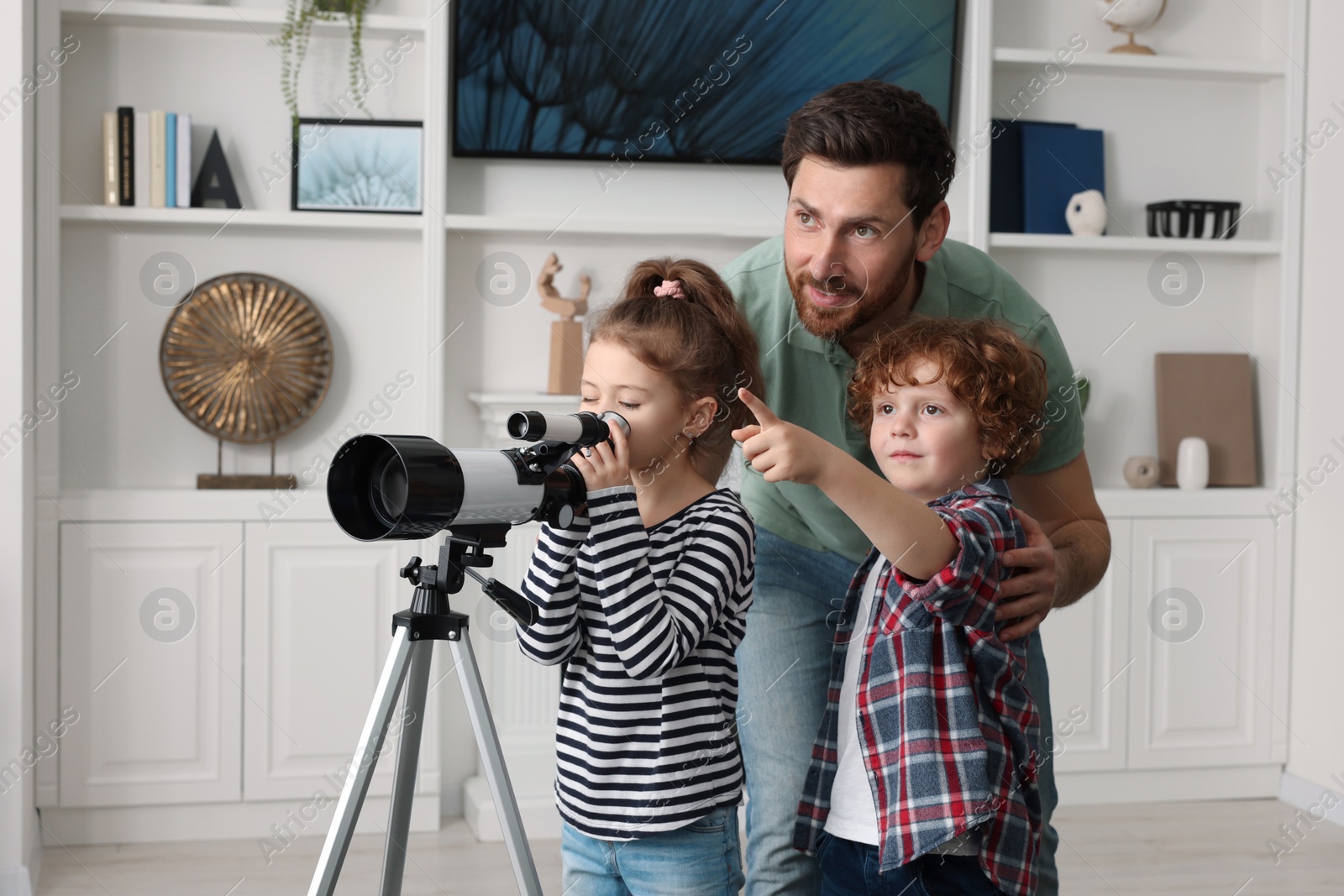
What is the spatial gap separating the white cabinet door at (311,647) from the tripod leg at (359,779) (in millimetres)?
1490

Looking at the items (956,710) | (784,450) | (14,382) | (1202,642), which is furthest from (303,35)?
(1202,642)

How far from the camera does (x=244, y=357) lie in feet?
8.59

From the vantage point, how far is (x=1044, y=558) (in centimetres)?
114

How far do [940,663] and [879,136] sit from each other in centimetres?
63

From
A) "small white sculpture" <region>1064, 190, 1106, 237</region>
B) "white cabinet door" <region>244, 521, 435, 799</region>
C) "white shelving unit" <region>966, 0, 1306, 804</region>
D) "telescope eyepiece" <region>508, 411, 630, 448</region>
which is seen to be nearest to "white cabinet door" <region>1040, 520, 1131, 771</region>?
"white shelving unit" <region>966, 0, 1306, 804</region>

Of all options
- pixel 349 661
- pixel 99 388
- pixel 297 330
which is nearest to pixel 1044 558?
pixel 349 661

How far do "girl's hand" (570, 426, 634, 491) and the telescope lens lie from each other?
181 millimetres

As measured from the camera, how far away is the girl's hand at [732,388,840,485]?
3.19ft

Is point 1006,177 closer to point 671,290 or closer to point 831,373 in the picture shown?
point 831,373

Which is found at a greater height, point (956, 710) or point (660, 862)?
point (956, 710)

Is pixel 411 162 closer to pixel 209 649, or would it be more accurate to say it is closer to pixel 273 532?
pixel 273 532

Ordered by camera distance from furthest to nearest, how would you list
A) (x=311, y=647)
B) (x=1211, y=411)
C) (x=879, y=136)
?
1. (x=1211, y=411)
2. (x=311, y=647)
3. (x=879, y=136)

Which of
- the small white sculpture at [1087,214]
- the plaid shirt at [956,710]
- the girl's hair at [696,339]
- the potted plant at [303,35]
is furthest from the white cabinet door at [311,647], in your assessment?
the small white sculpture at [1087,214]

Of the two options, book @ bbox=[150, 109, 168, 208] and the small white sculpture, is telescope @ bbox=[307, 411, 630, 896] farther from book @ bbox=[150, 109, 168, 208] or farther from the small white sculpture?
the small white sculpture
